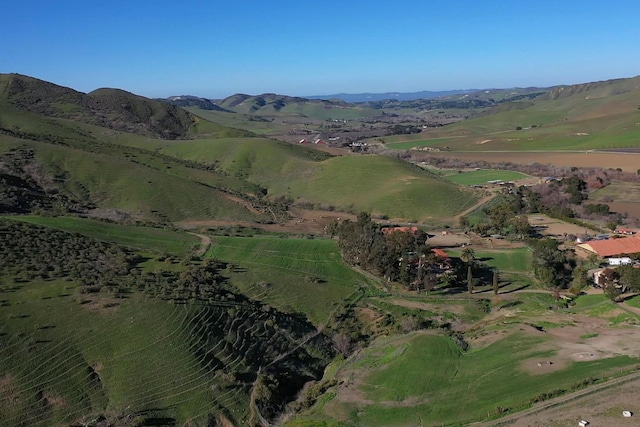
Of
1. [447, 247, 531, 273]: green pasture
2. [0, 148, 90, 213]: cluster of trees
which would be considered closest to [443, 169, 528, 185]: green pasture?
[447, 247, 531, 273]: green pasture

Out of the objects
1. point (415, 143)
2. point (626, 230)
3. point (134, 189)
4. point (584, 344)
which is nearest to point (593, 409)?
point (584, 344)

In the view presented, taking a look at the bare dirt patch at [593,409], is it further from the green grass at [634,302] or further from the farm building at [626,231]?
the farm building at [626,231]

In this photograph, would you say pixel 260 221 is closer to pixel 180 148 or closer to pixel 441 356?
pixel 441 356

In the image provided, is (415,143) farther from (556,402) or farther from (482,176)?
(556,402)

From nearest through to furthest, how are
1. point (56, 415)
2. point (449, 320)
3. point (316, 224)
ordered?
point (56, 415)
point (449, 320)
point (316, 224)

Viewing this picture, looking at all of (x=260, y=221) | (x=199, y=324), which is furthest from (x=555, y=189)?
(x=199, y=324)

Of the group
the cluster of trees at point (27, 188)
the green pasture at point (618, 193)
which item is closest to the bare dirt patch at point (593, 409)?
the cluster of trees at point (27, 188)
